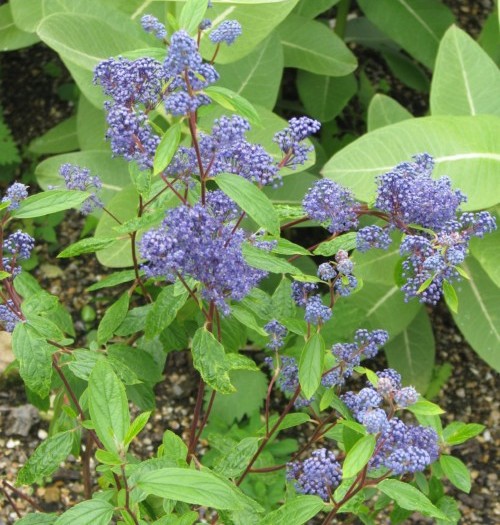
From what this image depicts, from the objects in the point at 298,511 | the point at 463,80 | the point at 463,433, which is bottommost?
the point at 463,433

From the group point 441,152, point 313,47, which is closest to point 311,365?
point 441,152

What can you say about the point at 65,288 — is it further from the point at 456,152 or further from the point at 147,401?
the point at 456,152

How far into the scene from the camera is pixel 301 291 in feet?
5.55

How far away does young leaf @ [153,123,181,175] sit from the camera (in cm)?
131

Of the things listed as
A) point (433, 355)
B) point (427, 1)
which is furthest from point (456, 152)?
point (427, 1)

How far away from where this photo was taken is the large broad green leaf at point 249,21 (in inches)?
91.4

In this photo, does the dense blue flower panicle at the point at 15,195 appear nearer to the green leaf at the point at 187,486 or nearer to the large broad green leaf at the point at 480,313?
the green leaf at the point at 187,486

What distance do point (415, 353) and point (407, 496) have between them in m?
1.56

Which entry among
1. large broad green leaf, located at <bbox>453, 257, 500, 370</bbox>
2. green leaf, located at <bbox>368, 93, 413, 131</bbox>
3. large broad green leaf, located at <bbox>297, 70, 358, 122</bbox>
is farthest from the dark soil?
green leaf, located at <bbox>368, 93, 413, 131</bbox>

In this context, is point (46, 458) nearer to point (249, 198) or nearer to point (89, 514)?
point (89, 514)

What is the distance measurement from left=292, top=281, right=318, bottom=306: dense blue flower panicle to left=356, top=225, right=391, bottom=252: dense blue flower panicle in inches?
6.3

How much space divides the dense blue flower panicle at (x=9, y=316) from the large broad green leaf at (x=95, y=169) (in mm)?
1120

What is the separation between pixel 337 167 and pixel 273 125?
375mm

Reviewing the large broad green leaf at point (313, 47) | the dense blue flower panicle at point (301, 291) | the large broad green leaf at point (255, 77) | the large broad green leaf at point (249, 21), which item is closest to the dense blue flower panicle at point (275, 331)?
the dense blue flower panicle at point (301, 291)
